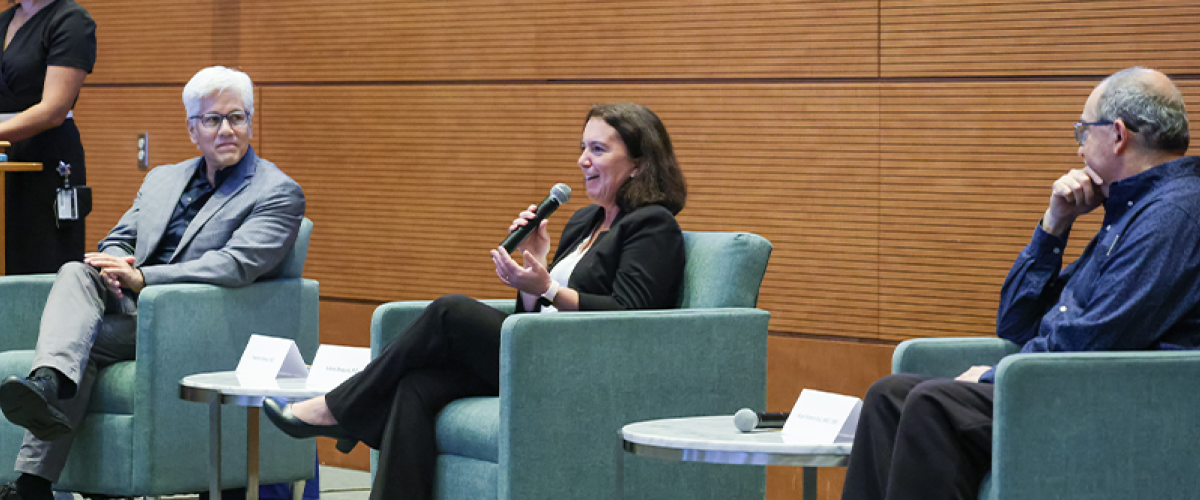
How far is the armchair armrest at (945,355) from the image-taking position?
9.24 feet

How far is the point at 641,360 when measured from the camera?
297 centimetres

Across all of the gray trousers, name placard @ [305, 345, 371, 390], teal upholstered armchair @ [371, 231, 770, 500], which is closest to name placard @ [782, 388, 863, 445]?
teal upholstered armchair @ [371, 231, 770, 500]

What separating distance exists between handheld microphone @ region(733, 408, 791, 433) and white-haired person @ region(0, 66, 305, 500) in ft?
5.77

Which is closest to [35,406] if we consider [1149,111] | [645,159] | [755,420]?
[645,159]

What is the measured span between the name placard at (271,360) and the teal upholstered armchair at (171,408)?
22cm

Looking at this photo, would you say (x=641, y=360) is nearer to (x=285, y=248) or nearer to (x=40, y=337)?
(x=285, y=248)

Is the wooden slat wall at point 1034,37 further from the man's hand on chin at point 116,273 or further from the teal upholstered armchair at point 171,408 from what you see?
the man's hand on chin at point 116,273

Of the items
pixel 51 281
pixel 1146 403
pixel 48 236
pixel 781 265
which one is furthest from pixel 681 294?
pixel 48 236

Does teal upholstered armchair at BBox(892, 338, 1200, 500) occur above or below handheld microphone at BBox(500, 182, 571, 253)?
below

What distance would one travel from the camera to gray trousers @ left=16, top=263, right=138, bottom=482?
3.54 m

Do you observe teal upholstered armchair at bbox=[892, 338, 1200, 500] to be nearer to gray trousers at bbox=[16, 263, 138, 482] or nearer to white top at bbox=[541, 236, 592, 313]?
white top at bbox=[541, 236, 592, 313]

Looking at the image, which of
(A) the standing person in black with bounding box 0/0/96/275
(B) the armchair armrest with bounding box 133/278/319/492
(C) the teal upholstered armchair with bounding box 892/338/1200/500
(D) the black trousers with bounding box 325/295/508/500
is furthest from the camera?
(A) the standing person in black with bounding box 0/0/96/275

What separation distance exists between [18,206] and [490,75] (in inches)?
62.1

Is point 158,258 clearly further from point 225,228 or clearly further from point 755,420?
point 755,420
